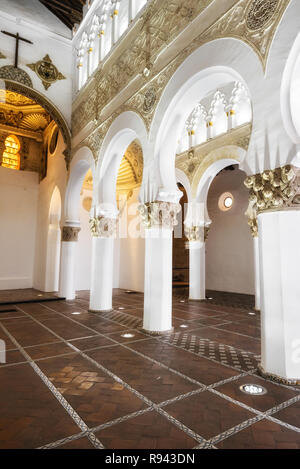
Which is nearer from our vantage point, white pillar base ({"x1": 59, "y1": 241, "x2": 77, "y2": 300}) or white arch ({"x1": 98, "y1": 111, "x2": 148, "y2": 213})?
white arch ({"x1": 98, "y1": 111, "x2": 148, "y2": 213})

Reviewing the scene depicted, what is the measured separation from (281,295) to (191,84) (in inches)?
139

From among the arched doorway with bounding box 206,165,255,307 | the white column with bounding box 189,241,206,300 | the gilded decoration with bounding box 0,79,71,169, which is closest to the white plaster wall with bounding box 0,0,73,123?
the gilded decoration with bounding box 0,79,71,169

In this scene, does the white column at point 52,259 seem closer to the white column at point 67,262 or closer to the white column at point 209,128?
the white column at point 67,262

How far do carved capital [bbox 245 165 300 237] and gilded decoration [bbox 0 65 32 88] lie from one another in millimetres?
8020

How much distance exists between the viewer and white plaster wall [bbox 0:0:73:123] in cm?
841

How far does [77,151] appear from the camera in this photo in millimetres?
8938

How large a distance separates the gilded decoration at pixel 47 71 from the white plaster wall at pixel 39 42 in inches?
4.1

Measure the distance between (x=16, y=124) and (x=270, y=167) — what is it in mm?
12747

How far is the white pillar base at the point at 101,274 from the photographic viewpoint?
7281 mm

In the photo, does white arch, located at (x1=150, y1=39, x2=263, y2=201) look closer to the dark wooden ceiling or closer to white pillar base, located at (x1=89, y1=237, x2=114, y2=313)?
white pillar base, located at (x1=89, y1=237, x2=114, y2=313)

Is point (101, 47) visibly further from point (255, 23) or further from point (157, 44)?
point (255, 23)

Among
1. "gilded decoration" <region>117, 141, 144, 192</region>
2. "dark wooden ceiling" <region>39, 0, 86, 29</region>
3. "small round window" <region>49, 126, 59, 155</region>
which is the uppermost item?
"dark wooden ceiling" <region>39, 0, 86, 29</region>

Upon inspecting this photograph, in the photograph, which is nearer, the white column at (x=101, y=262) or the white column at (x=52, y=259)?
the white column at (x=101, y=262)

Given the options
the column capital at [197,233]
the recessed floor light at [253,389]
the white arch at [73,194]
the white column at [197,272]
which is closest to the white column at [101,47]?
the white arch at [73,194]
